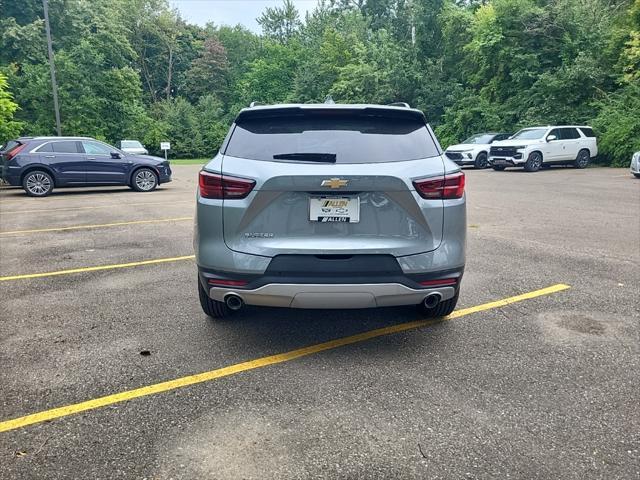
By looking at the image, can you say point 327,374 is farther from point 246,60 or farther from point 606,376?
point 246,60

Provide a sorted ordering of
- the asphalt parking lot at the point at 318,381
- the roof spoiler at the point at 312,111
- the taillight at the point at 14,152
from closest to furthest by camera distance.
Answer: the asphalt parking lot at the point at 318,381
the roof spoiler at the point at 312,111
the taillight at the point at 14,152

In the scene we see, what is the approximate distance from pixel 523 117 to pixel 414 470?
1096 inches

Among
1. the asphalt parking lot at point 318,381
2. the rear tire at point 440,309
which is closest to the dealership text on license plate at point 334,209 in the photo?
the asphalt parking lot at point 318,381

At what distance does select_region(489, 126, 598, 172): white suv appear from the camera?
1981cm

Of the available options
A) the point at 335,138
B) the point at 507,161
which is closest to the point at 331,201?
the point at 335,138

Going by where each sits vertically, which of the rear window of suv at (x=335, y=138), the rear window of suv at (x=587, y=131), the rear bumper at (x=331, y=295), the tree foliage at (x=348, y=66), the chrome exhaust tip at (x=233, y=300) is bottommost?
the chrome exhaust tip at (x=233, y=300)

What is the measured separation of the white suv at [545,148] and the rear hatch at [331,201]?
710 inches

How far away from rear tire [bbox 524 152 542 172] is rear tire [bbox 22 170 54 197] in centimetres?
1659

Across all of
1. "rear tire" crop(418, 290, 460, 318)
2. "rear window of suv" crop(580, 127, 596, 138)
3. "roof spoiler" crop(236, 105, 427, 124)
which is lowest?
"rear tire" crop(418, 290, 460, 318)

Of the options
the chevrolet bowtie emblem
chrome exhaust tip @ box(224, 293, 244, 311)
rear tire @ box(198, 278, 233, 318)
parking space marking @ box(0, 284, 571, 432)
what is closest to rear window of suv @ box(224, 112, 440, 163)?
the chevrolet bowtie emblem

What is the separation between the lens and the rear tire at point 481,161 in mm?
22812

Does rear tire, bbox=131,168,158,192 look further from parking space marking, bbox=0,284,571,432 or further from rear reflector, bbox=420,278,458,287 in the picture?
rear reflector, bbox=420,278,458,287

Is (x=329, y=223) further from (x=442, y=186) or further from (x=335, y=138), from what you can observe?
(x=442, y=186)

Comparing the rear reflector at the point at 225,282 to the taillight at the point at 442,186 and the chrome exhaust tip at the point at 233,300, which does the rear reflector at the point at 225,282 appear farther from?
the taillight at the point at 442,186
